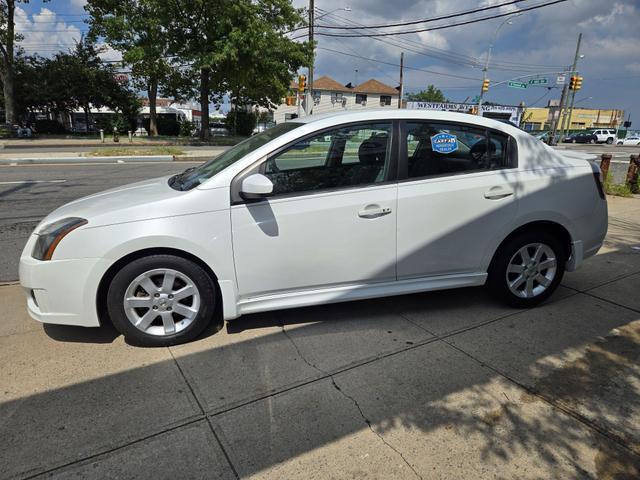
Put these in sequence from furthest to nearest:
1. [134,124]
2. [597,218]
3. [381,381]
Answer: [134,124] → [597,218] → [381,381]

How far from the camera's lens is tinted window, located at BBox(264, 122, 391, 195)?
10.6 feet

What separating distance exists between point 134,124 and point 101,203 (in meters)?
43.7

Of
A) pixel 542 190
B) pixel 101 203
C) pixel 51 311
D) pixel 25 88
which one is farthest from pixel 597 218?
pixel 25 88

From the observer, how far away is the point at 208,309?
10.3 feet

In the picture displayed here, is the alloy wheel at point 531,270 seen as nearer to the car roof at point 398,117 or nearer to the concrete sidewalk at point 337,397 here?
the concrete sidewalk at point 337,397

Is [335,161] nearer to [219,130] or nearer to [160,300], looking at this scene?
[160,300]

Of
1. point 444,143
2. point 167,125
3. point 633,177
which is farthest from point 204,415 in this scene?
point 167,125

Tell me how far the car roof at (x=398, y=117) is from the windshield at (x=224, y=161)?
0.67ft

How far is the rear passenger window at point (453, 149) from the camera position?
3469 mm

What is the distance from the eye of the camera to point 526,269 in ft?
12.5

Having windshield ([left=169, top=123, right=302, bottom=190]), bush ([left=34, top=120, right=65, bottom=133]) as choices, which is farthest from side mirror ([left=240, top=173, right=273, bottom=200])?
bush ([left=34, top=120, right=65, bottom=133])

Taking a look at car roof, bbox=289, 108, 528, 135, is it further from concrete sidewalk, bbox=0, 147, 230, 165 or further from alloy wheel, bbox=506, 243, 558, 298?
concrete sidewalk, bbox=0, 147, 230, 165

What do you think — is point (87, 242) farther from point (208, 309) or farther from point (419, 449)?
point (419, 449)

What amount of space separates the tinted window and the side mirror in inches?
8.9
